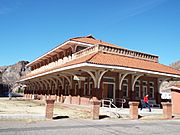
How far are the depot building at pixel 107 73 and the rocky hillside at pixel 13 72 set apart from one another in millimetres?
96261

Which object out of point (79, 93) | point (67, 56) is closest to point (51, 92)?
point (67, 56)

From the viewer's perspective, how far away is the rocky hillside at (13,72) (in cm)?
11488

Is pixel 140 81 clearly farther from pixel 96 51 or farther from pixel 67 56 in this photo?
pixel 67 56

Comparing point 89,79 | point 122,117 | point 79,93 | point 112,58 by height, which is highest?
point 112,58

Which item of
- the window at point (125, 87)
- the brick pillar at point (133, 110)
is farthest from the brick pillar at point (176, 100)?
the brick pillar at point (133, 110)

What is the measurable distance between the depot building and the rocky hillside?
96261 millimetres

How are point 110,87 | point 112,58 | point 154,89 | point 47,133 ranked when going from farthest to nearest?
point 154,89
point 110,87
point 112,58
point 47,133

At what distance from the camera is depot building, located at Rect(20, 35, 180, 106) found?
661 inches

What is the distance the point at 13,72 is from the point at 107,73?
109 metres

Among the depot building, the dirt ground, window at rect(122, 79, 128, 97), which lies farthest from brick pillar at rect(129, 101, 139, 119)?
window at rect(122, 79, 128, 97)

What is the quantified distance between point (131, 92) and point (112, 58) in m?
3.91

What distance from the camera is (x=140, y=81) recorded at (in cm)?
2117

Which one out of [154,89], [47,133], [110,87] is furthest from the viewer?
[154,89]

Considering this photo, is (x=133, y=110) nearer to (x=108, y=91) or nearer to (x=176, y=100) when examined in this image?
(x=108, y=91)
